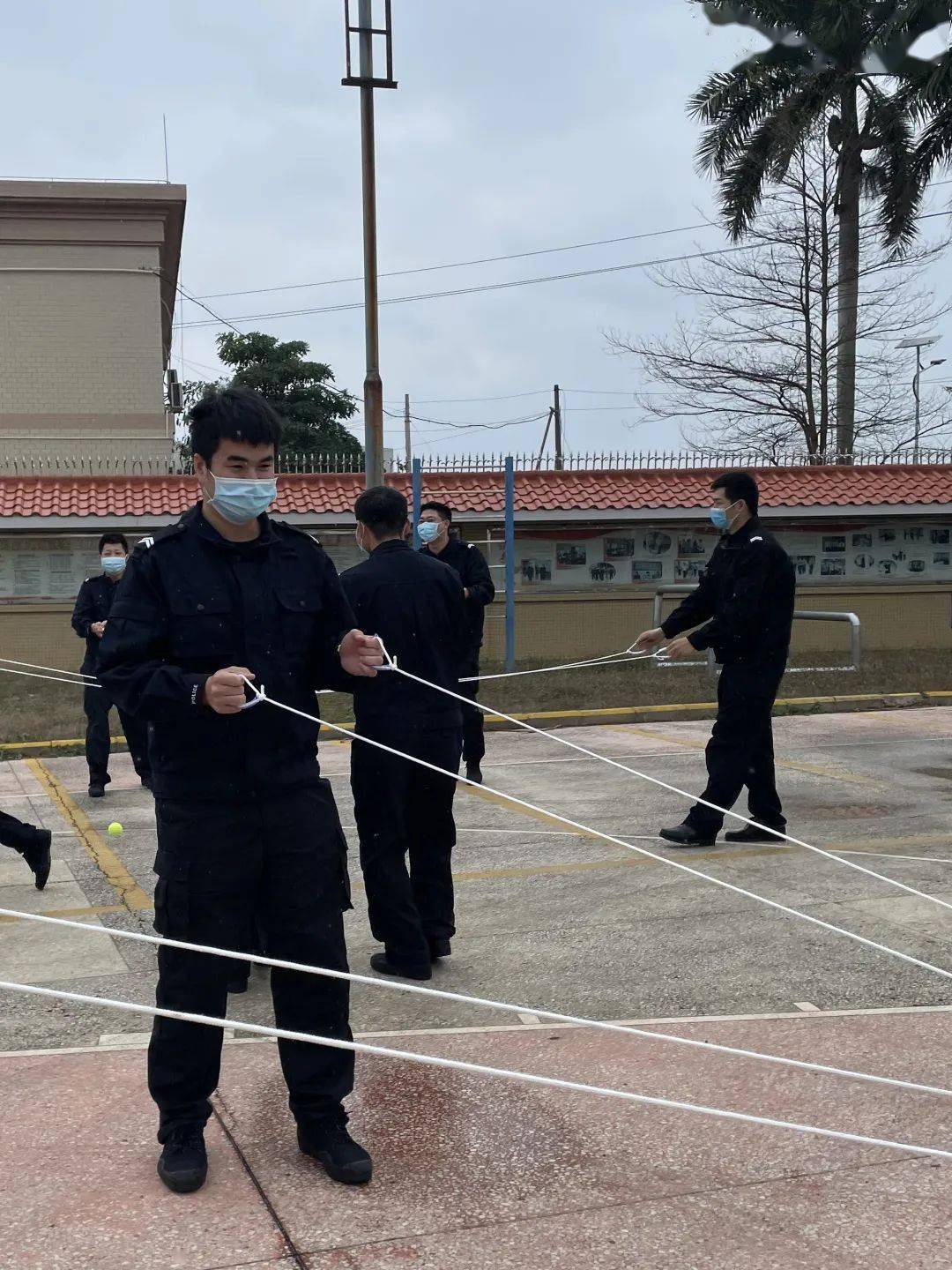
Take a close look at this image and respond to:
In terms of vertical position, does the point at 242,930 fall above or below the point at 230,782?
below

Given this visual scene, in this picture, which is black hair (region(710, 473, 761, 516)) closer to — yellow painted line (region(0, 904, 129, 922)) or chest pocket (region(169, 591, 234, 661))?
yellow painted line (region(0, 904, 129, 922))

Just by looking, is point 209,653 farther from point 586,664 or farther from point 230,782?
point 586,664

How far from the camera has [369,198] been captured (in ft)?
55.7

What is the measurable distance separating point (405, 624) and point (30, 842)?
243 cm

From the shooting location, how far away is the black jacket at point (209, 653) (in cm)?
317

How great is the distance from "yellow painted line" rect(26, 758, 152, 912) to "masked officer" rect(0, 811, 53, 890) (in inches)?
→ 14.4

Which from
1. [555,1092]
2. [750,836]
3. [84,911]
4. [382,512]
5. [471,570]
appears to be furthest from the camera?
[471,570]

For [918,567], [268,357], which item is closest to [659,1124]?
[918,567]

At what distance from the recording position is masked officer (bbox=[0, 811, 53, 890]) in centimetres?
607

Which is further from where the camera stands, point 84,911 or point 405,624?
→ point 84,911

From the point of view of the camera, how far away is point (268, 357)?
136 ft

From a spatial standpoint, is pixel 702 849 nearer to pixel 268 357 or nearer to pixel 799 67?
pixel 799 67

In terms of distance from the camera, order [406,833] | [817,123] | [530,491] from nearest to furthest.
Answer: [406,833]
[530,491]
[817,123]

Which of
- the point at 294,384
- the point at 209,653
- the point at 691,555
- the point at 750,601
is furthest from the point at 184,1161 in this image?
the point at 294,384
